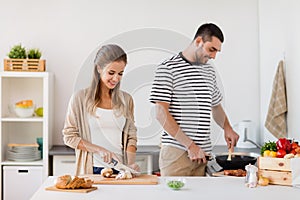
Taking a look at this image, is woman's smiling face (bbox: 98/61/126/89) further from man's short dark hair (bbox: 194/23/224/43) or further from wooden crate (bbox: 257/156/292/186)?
wooden crate (bbox: 257/156/292/186)

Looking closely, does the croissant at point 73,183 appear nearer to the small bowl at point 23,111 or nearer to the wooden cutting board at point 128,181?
the wooden cutting board at point 128,181

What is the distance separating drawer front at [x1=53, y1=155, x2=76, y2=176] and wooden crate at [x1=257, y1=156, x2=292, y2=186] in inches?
73.2

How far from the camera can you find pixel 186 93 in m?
2.75

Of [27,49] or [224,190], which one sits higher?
[27,49]

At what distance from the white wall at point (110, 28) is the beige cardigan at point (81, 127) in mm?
1745

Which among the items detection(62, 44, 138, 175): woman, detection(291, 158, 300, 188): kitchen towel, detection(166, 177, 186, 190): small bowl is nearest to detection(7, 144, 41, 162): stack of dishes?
detection(62, 44, 138, 175): woman

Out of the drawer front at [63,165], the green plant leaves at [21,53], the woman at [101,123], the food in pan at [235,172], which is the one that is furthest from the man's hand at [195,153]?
the green plant leaves at [21,53]

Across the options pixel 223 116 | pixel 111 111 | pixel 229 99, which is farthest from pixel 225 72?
pixel 111 111

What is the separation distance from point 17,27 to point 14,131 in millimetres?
850

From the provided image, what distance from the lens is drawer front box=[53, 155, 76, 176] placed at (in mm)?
3924

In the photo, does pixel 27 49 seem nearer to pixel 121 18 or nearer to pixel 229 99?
pixel 121 18

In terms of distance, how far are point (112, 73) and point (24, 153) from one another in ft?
5.87

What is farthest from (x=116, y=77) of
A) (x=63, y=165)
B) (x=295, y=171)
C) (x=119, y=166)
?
(x=63, y=165)

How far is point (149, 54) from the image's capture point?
4363 mm
